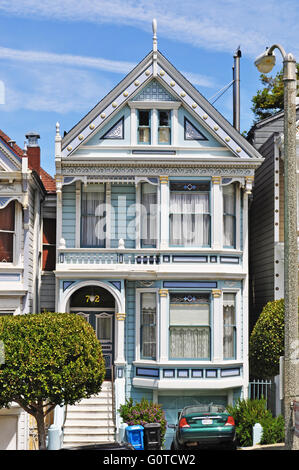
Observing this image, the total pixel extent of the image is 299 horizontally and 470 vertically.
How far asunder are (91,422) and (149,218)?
7060 mm

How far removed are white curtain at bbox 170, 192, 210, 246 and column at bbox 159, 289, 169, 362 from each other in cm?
186

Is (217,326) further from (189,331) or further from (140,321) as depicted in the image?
(140,321)

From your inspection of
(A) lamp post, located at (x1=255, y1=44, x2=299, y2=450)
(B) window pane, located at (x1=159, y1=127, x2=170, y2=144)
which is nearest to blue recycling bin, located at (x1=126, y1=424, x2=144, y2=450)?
(A) lamp post, located at (x1=255, y1=44, x2=299, y2=450)

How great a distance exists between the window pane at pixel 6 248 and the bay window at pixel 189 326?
5.69m

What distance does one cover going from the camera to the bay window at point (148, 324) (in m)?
24.5

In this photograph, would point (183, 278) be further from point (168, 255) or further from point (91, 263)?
point (91, 263)

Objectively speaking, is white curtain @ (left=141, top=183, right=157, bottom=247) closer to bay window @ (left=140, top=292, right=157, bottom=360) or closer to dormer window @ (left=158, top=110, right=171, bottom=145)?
dormer window @ (left=158, top=110, right=171, bottom=145)

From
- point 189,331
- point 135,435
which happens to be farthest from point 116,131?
point 135,435

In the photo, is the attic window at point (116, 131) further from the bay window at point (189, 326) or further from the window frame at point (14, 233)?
the bay window at point (189, 326)

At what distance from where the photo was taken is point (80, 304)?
25781 millimetres

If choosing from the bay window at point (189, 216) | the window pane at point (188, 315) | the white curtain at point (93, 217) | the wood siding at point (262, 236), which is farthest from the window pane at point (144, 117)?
the window pane at point (188, 315)

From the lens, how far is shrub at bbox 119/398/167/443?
22031mm

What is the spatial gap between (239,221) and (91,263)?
5.31m

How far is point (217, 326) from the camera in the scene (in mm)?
24141
